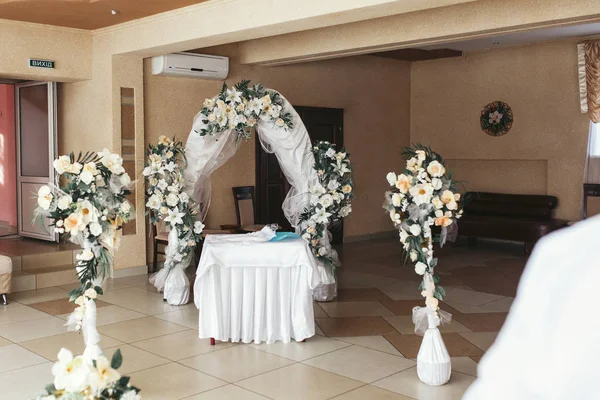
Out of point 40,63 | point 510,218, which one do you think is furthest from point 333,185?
point 510,218

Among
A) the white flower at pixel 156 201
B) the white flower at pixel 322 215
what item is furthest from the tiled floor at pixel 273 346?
the white flower at pixel 156 201

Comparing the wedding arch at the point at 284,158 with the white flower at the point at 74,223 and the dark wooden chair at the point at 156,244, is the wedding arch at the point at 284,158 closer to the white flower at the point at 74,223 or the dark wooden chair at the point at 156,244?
the dark wooden chair at the point at 156,244

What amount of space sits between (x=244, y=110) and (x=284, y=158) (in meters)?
0.68

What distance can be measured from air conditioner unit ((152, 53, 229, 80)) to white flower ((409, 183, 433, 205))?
4.91 meters

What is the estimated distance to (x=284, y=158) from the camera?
6.93m

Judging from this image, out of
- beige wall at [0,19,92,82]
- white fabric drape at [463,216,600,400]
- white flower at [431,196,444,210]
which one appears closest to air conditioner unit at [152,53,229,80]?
beige wall at [0,19,92,82]

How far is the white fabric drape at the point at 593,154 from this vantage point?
10.1 meters

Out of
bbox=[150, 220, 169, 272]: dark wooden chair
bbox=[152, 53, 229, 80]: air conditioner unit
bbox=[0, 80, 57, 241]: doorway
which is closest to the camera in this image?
bbox=[150, 220, 169, 272]: dark wooden chair

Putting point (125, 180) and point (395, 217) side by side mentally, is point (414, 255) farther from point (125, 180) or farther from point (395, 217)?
point (125, 180)

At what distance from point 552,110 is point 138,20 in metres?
6.78

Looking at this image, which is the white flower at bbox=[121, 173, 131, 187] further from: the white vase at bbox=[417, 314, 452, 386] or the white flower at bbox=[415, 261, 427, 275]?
the white vase at bbox=[417, 314, 452, 386]

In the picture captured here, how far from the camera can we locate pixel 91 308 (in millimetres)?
4477

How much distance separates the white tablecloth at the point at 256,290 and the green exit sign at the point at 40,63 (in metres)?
4.18

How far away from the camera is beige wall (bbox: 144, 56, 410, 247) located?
29.5ft
